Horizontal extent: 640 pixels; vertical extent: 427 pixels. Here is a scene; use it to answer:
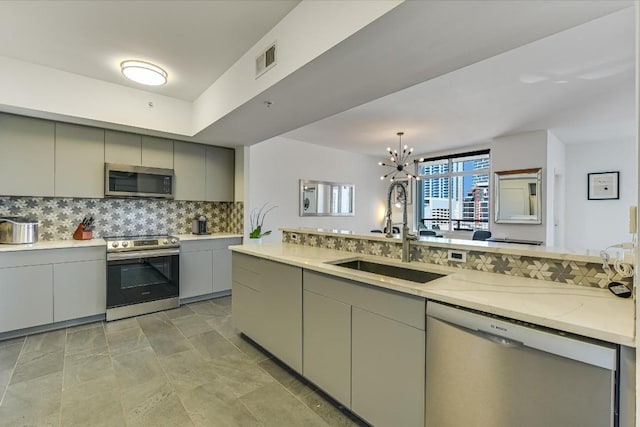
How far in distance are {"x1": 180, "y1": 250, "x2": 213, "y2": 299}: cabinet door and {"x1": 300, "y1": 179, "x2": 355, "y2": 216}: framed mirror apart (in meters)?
2.17

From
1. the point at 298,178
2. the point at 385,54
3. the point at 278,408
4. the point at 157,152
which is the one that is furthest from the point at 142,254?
the point at 385,54

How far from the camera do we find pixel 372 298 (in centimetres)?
162

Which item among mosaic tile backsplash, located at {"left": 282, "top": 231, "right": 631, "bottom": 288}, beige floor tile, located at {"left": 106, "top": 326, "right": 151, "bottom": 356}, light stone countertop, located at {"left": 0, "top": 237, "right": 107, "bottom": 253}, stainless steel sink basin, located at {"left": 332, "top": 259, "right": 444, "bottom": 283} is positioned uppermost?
mosaic tile backsplash, located at {"left": 282, "top": 231, "right": 631, "bottom": 288}

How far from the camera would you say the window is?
6.33 meters

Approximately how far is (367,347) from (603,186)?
6.27 m

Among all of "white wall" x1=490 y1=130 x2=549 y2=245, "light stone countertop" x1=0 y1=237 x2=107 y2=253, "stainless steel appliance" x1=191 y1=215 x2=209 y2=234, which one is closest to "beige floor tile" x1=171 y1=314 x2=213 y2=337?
"light stone countertop" x1=0 y1=237 x2=107 y2=253

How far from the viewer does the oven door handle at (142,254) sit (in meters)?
3.26

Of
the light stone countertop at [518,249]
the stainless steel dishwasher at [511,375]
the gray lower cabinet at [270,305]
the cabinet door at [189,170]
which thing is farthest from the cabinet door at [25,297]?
the stainless steel dishwasher at [511,375]

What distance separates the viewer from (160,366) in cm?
236

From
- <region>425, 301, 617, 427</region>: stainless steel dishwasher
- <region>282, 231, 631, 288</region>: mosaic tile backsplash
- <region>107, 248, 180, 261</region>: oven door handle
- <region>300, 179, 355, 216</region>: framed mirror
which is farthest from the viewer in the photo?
<region>300, 179, 355, 216</region>: framed mirror

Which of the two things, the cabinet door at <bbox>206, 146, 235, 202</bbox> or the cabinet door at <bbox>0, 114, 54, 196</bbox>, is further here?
the cabinet door at <bbox>206, 146, 235, 202</bbox>

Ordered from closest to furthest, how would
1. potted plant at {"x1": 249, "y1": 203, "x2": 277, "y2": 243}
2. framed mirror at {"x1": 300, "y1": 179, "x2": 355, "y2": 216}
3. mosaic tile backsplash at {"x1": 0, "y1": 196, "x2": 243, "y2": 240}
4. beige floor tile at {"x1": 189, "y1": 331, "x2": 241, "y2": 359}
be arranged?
beige floor tile at {"x1": 189, "y1": 331, "x2": 241, "y2": 359}
mosaic tile backsplash at {"x1": 0, "y1": 196, "x2": 243, "y2": 240}
potted plant at {"x1": 249, "y1": 203, "x2": 277, "y2": 243}
framed mirror at {"x1": 300, "y1": 179, "x2": 355, "y2": 216}

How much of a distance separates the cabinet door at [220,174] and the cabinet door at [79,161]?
51.8 inches

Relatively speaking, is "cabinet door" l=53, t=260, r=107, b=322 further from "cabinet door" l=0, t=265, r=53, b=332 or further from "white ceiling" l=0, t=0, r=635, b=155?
"white ceiling" l=0, t=0, r=635, b=155
